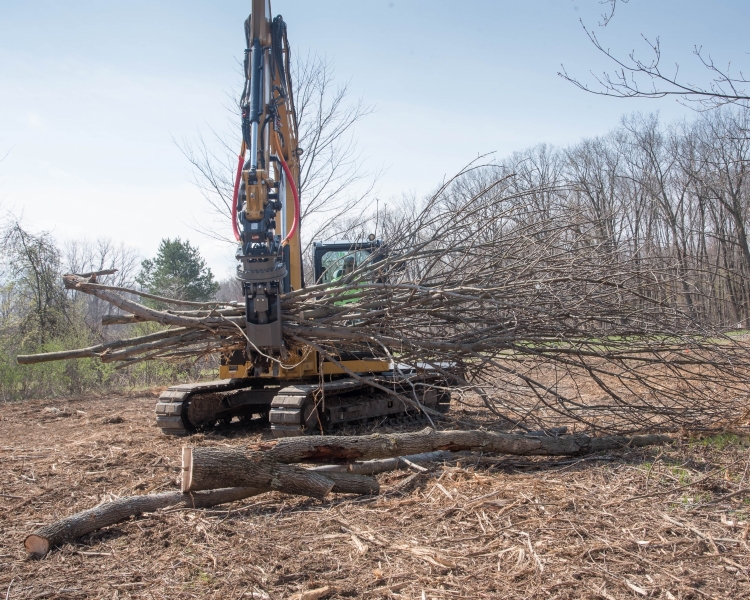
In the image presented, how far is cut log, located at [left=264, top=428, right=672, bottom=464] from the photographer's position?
441 centimetres

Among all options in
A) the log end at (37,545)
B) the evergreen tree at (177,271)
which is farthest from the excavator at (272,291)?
the evergreen tree at (177,271)

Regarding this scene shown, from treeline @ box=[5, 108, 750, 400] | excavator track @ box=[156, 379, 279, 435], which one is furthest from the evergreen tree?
excavator track @ box=[156, 379, 279, 435]

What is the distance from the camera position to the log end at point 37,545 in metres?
3.43

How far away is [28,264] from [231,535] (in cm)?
1329

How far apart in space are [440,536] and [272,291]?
258cm

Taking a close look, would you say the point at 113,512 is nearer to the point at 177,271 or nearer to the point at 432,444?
the point at 432,444

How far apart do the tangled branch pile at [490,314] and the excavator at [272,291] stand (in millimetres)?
324

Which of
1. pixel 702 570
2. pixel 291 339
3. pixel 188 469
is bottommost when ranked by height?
pixel 702 570

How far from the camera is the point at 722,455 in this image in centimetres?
505

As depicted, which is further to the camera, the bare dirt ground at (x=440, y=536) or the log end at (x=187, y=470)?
the log end at (x=187, y=470)

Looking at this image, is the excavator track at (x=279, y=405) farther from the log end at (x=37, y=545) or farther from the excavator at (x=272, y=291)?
the log end at (x=37, y=545)

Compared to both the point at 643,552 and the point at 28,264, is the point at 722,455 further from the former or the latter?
the point at 28,264

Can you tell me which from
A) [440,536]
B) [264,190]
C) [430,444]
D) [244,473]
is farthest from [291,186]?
[440,536]

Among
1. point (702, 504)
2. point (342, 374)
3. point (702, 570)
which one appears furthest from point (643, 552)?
point (342, 374)
